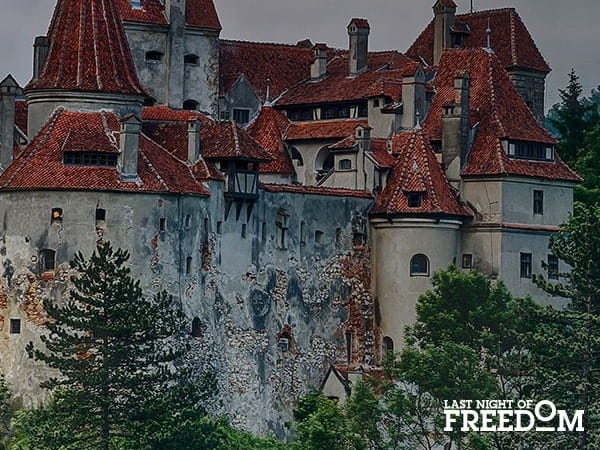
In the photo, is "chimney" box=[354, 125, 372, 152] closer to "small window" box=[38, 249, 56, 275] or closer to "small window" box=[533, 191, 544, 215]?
"small window" box=[533, 191, 544, 215]

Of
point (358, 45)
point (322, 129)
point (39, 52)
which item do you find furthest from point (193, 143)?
point (358, 45)

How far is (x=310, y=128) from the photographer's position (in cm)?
13250

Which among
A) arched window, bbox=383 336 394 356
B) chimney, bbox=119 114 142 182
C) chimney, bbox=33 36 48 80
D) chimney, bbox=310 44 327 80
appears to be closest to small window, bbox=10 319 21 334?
chimney, bbox=119 114 142 182

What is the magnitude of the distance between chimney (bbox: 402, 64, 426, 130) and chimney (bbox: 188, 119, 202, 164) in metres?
14.9

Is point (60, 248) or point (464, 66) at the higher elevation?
point (464, 66)

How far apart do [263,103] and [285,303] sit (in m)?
17.5

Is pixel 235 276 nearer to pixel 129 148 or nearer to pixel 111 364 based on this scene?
pixel 129 148

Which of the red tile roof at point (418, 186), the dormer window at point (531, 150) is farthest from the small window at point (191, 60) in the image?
the dormer window at point (531, 150)

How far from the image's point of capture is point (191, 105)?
5162 inches

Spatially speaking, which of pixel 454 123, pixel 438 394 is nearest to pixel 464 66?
pixel 454 123

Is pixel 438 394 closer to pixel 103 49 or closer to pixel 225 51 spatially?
pixel 103 49

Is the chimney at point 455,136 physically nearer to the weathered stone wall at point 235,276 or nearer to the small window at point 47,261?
the weathered stone wall at point 235,276

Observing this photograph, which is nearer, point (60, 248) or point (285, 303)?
point (60, 248)

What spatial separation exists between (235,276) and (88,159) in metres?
9.55
